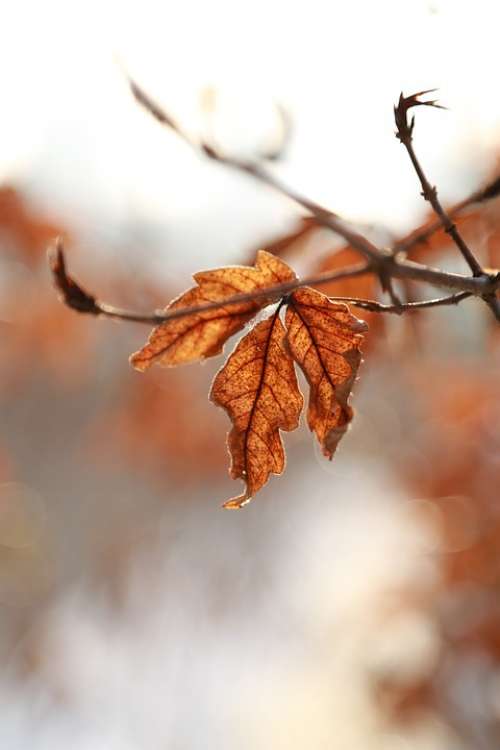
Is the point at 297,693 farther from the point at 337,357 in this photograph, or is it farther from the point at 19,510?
the point at 337,357

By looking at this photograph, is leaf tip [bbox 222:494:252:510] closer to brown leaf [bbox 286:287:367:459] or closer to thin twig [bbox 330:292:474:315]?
brown leaf [bbox 286:287:367:459]

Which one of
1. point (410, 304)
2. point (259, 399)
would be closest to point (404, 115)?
point (410, 304)

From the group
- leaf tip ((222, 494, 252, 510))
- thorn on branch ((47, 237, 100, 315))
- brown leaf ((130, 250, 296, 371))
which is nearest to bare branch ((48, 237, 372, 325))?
thorn on branch ((47, 237, 100, 315))

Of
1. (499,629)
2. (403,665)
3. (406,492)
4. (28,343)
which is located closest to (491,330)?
→ (499,629)

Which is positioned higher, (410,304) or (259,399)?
(410,304)

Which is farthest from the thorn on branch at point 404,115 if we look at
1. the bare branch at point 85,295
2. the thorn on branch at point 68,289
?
the thorn on branch at point 68,289

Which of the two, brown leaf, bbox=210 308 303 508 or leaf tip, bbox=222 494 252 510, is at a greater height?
brown leaf, bbox=210 308 303 508

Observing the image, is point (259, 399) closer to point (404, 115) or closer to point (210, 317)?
point (210, 317)
